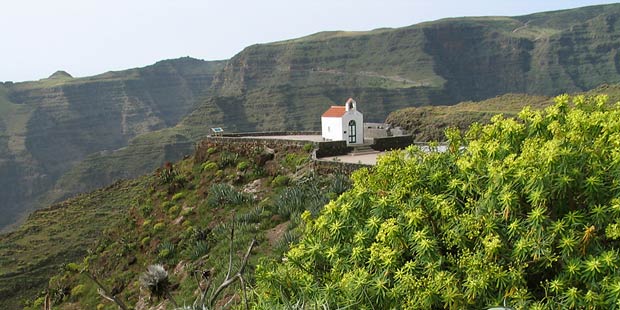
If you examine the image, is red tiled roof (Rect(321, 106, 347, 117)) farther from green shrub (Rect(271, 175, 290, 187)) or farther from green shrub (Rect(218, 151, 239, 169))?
green shrub (Rect(218, 151, 239, 169))

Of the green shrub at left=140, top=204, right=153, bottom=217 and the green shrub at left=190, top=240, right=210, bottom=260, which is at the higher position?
the green shrub at left=190, top=240, right=210, bottom=260

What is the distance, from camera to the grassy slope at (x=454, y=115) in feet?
205

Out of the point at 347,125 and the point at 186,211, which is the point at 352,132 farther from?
the point at 186,211

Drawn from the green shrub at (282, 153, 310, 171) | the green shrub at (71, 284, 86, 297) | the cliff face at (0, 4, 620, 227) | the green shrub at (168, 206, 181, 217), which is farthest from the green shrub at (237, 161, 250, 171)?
the cliff face at (0, 4, 620, 227)

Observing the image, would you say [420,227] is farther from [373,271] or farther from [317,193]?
[317,193]

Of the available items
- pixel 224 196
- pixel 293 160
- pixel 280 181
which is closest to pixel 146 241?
pixel 224 196

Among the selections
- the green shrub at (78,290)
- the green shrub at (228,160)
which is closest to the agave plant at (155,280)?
the green shrub at (78,290)

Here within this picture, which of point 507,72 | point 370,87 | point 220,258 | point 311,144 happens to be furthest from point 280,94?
point 220,258

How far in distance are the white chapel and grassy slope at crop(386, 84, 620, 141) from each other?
92.3 feet

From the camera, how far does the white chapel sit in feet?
100

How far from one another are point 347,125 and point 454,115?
134 ft

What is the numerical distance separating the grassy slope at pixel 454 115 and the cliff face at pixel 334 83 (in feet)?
197

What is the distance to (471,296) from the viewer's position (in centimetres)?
677

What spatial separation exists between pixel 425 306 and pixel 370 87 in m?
147
